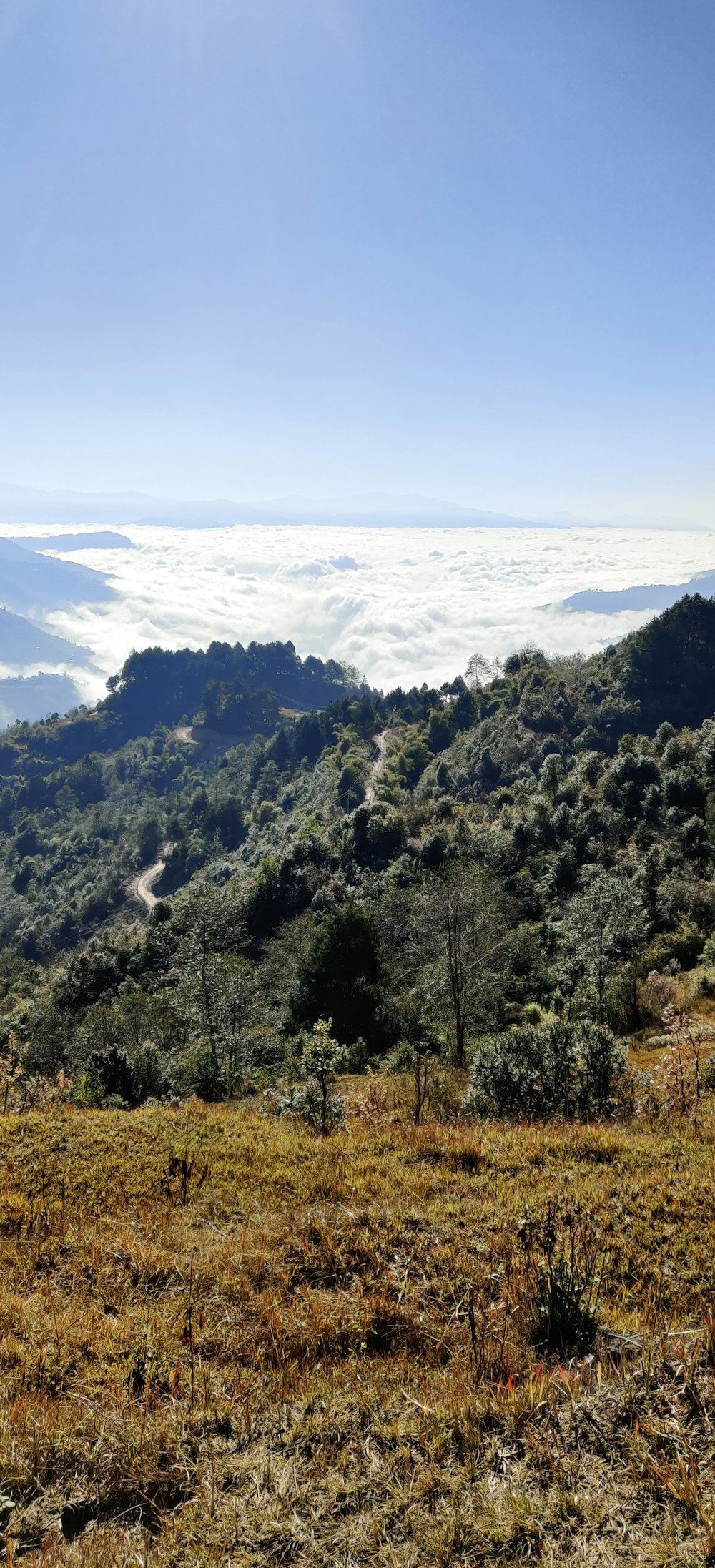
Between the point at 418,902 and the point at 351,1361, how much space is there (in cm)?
3843

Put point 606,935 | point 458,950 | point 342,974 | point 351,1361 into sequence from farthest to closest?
point 342,974 < point 458,950 < point 606,935 < point 351,1361

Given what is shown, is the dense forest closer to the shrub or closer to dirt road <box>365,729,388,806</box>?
the shrub

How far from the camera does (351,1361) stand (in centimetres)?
409

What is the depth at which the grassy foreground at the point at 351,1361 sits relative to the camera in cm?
287

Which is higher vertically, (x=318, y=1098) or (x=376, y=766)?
(x=318, y=1098)

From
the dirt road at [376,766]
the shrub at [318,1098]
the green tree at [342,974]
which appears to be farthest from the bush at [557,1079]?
the dirt road at [376,766]

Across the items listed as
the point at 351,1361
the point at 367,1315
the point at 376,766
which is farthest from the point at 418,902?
the point at 376,766

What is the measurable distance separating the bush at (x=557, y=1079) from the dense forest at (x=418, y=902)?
0.05 metres

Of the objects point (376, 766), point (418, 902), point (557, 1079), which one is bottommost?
point (418, 902)

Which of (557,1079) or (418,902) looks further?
(418,902)

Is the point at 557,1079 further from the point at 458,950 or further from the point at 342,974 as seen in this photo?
the point at 342,974

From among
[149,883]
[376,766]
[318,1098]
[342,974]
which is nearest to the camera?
[318,1098]

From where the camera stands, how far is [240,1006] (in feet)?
110

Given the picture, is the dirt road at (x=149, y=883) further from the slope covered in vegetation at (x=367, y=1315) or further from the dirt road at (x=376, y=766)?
the slope covered in vegetation at (x=367, y=1315)
